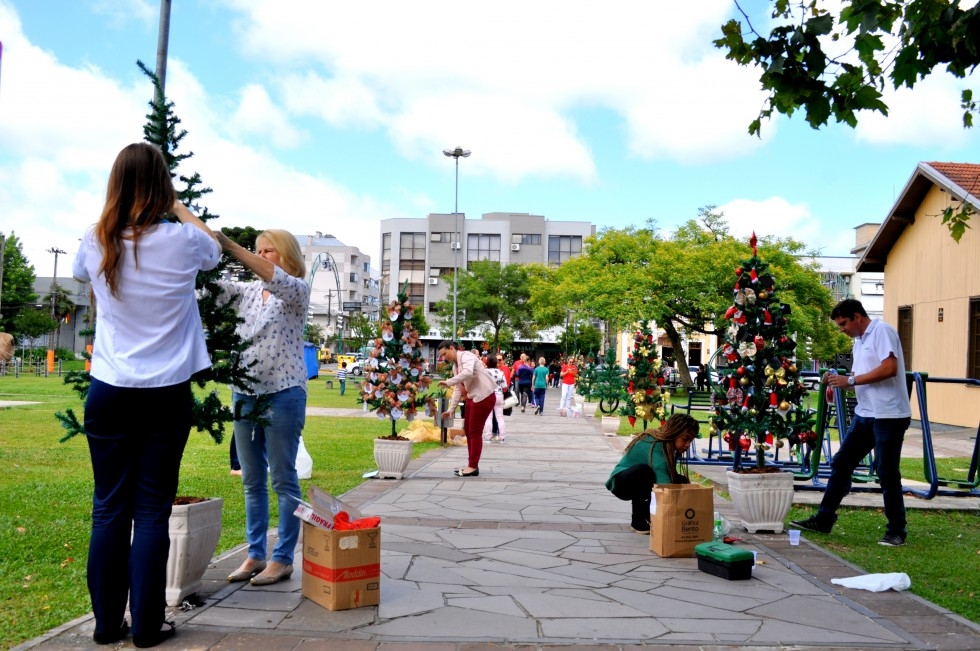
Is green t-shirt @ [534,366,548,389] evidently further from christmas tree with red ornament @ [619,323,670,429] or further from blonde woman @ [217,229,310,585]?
blonde woman @ [217,229,310,585]

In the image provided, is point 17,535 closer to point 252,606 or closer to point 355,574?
point 252,606

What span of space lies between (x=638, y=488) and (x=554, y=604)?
2391 millimetres

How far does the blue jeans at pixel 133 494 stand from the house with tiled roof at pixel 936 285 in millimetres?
18555

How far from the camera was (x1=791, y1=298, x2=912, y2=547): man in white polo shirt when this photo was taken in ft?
22.0

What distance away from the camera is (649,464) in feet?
22.6

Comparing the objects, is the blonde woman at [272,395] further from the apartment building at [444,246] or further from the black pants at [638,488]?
the apartment building at [444,246]

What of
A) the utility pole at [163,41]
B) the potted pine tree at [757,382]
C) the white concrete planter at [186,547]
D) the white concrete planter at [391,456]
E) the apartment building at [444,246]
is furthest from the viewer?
the apartment building at [444,246]

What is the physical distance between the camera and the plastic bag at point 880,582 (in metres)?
5.27

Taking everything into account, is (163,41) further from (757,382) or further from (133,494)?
(757,382)

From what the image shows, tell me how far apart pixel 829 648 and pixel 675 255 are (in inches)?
1480

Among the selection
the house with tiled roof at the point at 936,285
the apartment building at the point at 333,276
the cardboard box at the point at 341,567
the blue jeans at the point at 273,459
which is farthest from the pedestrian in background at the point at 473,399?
the apartment building at the point at 333,276

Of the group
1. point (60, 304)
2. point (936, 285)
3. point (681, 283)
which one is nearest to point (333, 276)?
point (60, 304)

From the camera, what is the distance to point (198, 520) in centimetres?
448

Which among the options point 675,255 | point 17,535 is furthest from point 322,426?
point 675,255
